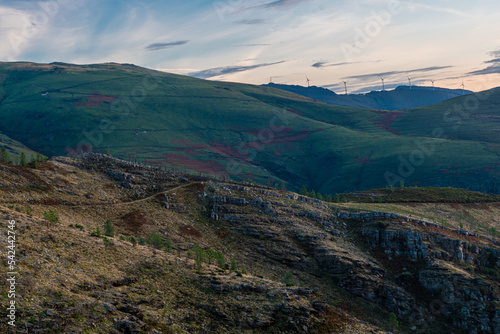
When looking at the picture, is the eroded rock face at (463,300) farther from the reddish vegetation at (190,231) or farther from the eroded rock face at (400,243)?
the reddish vegetation at (190,231)

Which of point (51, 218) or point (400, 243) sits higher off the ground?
point (51, 218)

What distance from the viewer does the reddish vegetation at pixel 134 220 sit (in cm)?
8097

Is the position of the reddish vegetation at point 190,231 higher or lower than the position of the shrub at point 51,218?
lower

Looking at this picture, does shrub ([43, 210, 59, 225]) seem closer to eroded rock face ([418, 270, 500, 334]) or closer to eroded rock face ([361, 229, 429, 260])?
eroded rock face ([361, 229, 429, 260])

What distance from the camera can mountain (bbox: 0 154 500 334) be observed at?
42.8 m

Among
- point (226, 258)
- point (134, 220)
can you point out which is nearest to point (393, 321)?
point (226, 258)

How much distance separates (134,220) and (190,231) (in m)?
13.4

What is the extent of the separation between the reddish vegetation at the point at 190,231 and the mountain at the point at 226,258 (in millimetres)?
280

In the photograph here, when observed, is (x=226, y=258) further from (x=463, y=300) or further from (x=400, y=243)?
(x=463, y=300)

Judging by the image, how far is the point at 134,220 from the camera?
83.8 metres

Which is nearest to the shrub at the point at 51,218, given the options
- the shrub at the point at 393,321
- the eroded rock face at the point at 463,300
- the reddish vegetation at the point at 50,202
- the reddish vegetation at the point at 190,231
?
the reddish vegetation at the point at 50,202

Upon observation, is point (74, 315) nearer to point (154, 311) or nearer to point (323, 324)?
point (154, 311)

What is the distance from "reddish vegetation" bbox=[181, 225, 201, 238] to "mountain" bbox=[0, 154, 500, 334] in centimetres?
28

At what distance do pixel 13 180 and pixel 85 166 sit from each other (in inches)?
965
